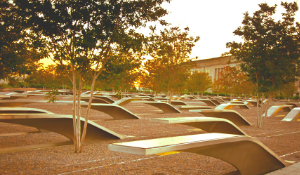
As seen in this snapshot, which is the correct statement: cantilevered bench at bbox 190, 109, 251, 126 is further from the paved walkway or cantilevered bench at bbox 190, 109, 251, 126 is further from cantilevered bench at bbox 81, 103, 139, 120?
the paved walkway

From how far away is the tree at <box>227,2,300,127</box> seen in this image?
11305 millimetres

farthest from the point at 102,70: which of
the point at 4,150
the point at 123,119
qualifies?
the point at 123,119

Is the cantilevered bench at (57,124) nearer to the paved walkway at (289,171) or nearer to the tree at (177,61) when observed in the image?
the paved walkway at (289,171)

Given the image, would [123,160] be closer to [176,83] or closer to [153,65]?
[176,83]

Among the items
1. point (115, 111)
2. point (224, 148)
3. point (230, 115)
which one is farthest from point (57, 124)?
point (230, 115)

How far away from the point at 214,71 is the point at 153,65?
69.9 m

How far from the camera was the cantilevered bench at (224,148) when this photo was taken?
3.27 meters

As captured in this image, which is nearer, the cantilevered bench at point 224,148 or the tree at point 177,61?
the cantilevered bench at point 224,148

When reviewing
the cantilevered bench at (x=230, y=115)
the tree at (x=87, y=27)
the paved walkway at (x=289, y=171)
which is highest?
the tree at (x=87, y=27)

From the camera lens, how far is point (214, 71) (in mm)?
89812

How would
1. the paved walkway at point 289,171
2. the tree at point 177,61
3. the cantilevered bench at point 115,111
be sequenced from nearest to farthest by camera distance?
the paved walkway at point 289,171 → the cantilevered bench at point 115,111 → the tree at point 177,61

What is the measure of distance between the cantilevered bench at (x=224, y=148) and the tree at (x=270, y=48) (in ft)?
22.0

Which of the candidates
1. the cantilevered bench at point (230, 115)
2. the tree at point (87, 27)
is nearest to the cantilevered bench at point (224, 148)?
the tree at point (87, 27)

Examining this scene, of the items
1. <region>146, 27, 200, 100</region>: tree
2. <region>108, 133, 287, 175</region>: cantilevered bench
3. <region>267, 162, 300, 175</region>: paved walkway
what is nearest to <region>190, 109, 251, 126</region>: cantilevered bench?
<region>267, 162, 300, 175</region>: paved walkway
